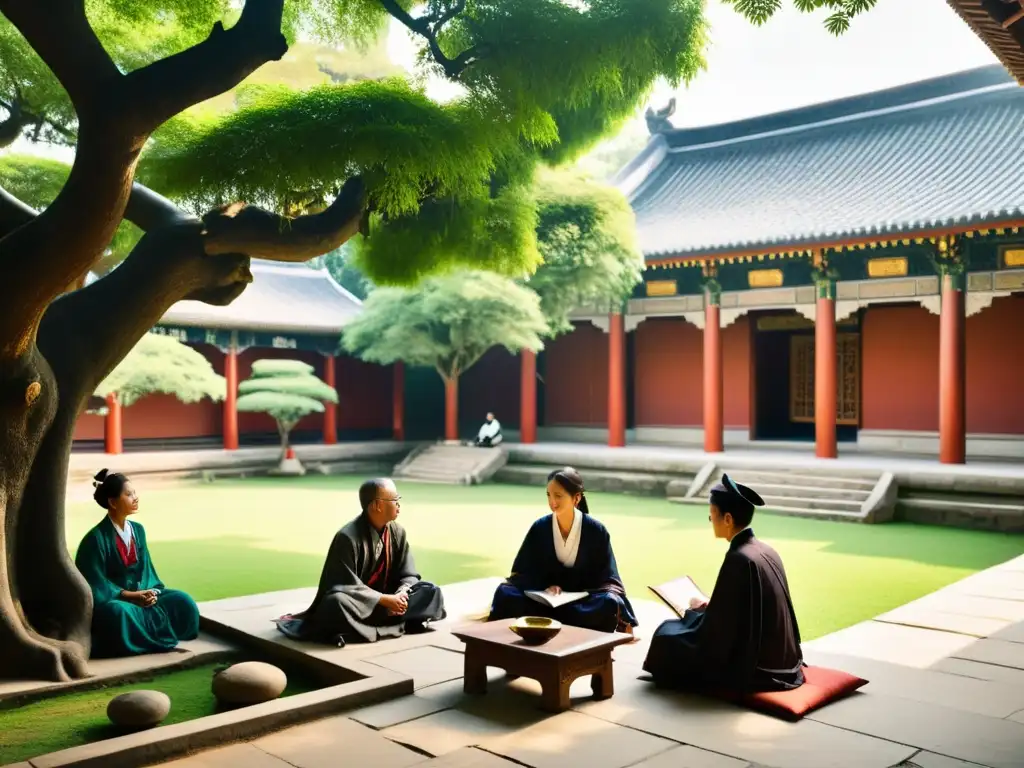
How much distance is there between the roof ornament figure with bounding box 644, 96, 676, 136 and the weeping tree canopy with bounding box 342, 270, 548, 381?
6.59 m

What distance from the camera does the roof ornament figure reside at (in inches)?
863

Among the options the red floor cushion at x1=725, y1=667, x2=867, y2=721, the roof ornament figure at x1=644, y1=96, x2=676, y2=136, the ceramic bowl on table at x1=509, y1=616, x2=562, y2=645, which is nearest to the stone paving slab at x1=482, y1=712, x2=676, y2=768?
the ceramic bowl on table at x1=509, y1=616, x2=562, y2=645

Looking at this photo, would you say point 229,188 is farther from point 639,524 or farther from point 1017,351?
point 1017,351

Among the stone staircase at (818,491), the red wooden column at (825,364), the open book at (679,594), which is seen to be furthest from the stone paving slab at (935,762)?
the red wooden column at (825,364)

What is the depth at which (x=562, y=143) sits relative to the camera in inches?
377

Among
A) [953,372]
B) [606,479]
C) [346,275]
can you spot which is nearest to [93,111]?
[953,372]

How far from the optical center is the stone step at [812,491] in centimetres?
1308

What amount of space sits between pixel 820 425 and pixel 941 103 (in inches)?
282

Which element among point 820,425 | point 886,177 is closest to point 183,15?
point 820,425

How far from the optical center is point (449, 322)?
60.1 ft

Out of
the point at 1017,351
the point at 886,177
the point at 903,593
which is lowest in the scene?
the point at 903,593

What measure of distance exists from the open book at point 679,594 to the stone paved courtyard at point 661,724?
1.40 ft

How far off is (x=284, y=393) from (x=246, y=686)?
48.3 feet

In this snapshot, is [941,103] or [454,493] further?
[941,103]
